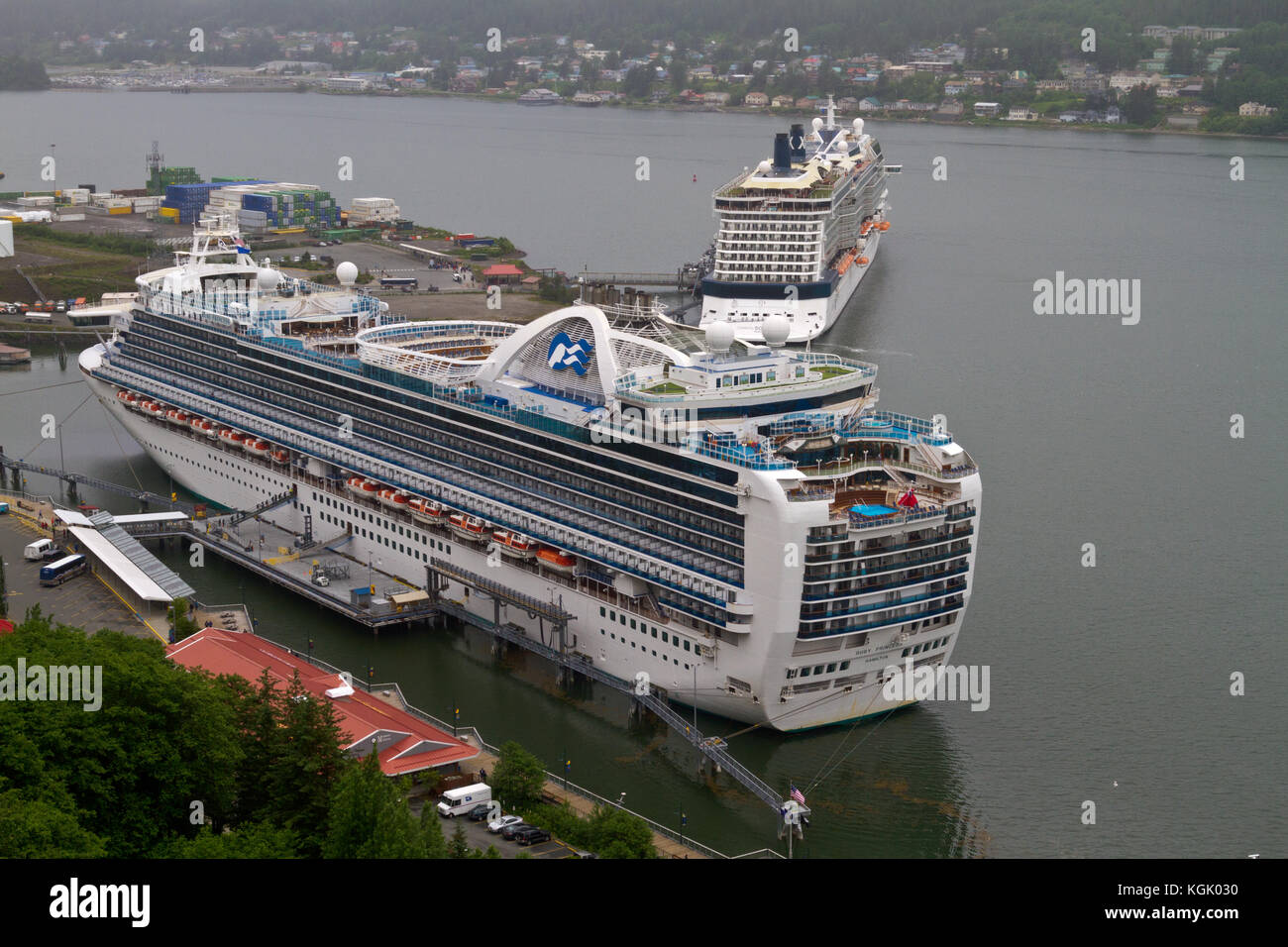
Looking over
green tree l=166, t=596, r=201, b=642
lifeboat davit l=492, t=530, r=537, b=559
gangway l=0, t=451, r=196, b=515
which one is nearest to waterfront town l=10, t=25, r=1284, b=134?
gangway l=0, t=451, r=196, b=515

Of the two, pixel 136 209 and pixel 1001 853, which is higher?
pixel 136 209

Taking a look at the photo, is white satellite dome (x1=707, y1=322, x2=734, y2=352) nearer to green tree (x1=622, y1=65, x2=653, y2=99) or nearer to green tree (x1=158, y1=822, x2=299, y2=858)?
green tree (x1=158, y1=822, x2=299, y2=858)

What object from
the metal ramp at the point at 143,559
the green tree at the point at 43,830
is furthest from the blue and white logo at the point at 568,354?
the green tree at the point at 43,830

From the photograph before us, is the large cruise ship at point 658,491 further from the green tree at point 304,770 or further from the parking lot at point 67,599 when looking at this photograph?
the green tree at point 304,770

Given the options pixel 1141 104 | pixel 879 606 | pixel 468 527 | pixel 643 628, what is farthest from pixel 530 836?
pixel 1141 104

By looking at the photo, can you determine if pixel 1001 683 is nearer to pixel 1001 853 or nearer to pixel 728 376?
pixel 1001 853
